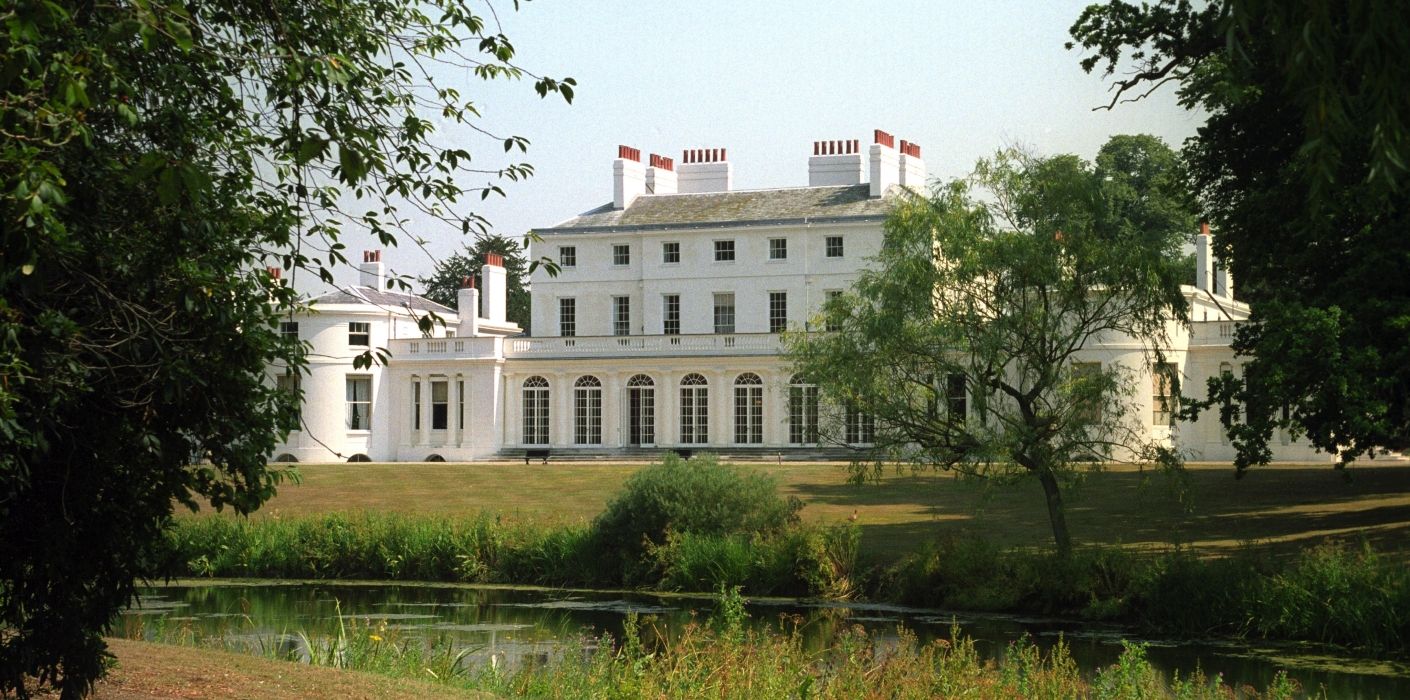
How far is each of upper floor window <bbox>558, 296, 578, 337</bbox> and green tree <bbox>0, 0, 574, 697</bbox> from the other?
40.5m

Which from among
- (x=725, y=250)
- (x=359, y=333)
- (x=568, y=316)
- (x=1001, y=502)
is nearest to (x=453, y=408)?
(x=359, y=333)

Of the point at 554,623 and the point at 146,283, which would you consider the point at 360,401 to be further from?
the point at 146,283

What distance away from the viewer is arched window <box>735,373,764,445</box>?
4600cm

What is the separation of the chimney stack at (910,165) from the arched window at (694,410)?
9.45 m

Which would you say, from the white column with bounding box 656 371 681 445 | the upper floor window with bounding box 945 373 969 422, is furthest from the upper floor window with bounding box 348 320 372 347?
the upper floor window with bounding box 945 373 969 422

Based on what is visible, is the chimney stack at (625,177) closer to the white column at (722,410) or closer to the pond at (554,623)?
the white column at (722,410)

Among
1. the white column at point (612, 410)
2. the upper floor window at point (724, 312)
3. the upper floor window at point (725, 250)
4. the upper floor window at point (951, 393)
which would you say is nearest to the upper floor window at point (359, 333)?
the white column at point (612, 410)

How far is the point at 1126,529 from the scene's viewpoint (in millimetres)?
24281

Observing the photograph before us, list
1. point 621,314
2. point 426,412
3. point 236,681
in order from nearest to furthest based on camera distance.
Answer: point 236,681 < point 426,412 < point 621,314

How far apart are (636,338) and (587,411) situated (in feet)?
9.11

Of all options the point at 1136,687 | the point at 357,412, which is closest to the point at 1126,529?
the point at 1136,687

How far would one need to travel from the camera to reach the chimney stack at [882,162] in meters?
47.9

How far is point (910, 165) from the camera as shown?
4969 cm

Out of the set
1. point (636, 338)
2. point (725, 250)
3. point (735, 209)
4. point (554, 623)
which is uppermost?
point (735, 209)
